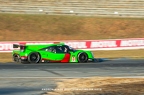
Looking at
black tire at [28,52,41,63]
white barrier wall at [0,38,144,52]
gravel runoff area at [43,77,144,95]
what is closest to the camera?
gravel runoff area at [43,77,144,95]

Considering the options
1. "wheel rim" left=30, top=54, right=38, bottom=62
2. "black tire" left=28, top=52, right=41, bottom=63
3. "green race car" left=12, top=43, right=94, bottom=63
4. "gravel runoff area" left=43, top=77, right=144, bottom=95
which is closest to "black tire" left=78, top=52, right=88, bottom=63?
"green race car" left=12, top=43, right=94, bottom=63

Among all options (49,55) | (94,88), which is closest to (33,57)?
(49,55)

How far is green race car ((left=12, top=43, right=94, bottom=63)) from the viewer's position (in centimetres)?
2320

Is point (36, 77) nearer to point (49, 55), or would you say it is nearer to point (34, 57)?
point (34, 57)

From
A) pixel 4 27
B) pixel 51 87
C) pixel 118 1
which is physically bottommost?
pixel 51 87

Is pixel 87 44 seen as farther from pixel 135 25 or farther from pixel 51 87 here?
pixel 51 87

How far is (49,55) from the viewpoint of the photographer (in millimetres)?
23594

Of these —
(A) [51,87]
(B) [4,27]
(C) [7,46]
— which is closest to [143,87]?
(A) [51,87]

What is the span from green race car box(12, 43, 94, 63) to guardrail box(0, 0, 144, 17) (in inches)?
891

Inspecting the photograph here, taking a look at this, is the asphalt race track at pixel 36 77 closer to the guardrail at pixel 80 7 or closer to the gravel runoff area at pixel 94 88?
the gravel runoff area at pixel 94 88

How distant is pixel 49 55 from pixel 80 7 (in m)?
23.6

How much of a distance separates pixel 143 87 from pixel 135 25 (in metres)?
32.0

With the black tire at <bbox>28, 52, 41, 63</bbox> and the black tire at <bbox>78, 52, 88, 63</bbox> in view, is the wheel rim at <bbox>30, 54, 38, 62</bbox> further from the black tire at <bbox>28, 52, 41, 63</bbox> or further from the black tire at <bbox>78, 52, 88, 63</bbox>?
the black tire at <bbox>78, 52, 88, 63</bbox>

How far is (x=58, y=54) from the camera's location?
77.7 feet
